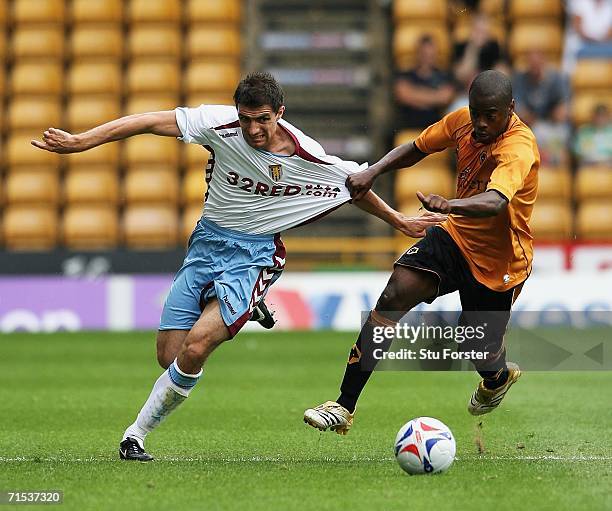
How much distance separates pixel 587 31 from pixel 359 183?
12.4 metres

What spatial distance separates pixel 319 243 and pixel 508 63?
159 inches

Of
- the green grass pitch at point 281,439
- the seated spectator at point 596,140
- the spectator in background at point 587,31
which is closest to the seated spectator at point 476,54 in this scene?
the spectator in background at point 587,31

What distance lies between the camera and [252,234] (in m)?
7.69

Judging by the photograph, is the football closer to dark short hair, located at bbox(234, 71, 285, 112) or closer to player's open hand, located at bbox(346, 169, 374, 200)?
player's open hand, located at bbox(346, 169, 374, 200)

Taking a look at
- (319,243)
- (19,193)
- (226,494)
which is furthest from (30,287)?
(226,494)

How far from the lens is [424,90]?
1831cm

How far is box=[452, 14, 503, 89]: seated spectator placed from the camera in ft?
59.8

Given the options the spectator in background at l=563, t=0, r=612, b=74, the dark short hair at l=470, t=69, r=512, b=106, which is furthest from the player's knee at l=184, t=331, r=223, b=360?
the spectator in background at l=563, t=0, r=612, b=74

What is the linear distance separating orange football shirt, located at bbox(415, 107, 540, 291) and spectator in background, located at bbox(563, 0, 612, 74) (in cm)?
1194

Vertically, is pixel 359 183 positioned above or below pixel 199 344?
above

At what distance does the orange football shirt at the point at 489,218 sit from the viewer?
7406 mm

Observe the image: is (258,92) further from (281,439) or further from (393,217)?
(281,439)

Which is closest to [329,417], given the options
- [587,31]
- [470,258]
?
[470,258]

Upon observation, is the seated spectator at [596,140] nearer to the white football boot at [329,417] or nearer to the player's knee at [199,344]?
the white football boot at [329,417]
